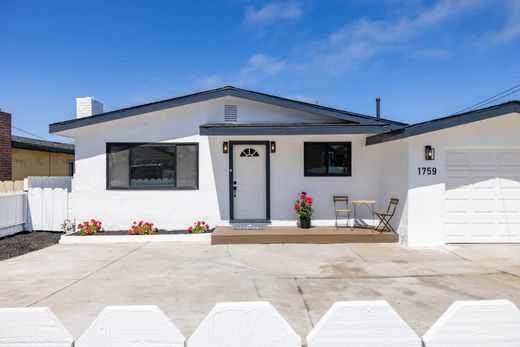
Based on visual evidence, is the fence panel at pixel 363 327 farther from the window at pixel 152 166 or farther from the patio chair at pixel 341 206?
the window at pixel 152 166

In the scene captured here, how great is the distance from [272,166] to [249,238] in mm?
2282

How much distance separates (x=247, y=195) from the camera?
30.8 ft

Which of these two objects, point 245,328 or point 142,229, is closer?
point 245,328

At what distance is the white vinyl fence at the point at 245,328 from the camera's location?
1.72 m

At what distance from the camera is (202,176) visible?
9211 mm

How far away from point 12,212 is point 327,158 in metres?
9.04

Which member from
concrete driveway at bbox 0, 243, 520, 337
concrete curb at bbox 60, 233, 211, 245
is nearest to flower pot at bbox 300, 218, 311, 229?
concrete driveway at bbox 0, 243, 520, 337

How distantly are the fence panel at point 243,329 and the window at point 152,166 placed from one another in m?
7.64

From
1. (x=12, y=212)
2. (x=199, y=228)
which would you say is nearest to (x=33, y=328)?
(x=199, y=228)

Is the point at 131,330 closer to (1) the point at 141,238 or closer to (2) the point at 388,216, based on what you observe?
(1) the point at 141,238

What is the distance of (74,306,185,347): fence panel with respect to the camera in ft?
5.66

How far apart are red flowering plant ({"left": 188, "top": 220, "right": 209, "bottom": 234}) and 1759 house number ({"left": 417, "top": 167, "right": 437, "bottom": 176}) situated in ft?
18.9

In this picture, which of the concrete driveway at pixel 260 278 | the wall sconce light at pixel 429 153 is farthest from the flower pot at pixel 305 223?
the wall sconce light at pixel 429 153

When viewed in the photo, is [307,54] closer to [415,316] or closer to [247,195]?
[247,195]
